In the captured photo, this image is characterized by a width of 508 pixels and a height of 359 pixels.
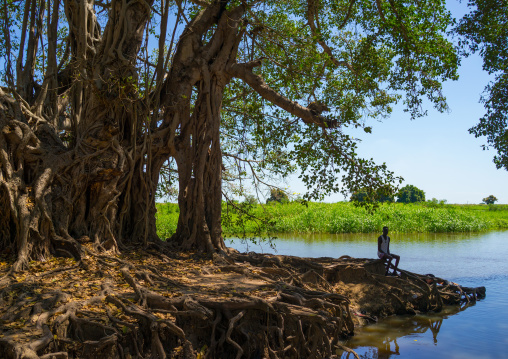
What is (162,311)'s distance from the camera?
5.69 m

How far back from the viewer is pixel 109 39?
8.54 metres

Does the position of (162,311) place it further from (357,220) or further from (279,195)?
(357,220)

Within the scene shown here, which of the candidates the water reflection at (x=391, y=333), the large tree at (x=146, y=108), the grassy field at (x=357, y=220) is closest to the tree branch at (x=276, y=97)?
the large tree at (x=146, y=108)

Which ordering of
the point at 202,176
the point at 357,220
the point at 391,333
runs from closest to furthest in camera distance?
1. the point at 391,333
2. the point at 202,176
3. the point at 357,220

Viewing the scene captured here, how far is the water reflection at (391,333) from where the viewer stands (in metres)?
7.57

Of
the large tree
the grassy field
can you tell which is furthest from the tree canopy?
the grassy field

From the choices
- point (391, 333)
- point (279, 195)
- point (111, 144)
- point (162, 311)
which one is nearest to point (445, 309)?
point (391, 333)

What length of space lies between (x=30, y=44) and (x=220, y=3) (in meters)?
3.54

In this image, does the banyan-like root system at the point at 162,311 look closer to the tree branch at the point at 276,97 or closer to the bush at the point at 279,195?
the tree branch at the point at 276,97

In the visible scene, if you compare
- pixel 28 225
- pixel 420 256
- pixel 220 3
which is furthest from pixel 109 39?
pixel 420 256

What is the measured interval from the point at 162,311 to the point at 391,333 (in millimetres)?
4402

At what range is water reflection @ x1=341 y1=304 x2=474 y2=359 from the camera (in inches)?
298

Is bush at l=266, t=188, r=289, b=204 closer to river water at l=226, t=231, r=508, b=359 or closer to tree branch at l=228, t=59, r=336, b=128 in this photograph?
river water at l=226, t=231, r=508, b=359

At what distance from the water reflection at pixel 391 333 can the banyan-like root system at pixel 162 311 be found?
1.10 feet
